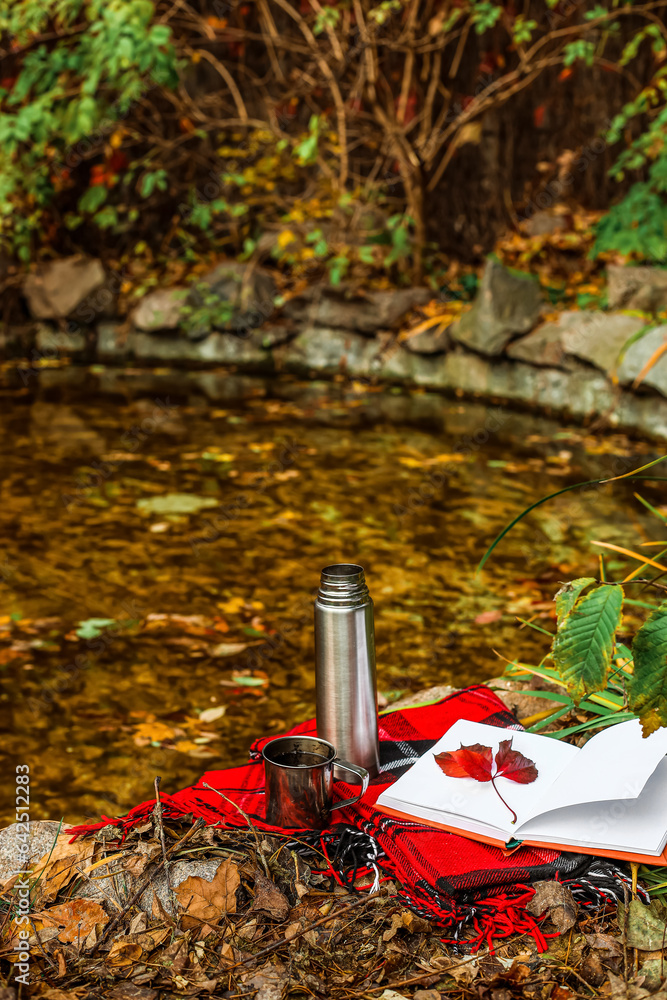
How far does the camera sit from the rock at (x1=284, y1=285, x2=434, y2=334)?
686 cm

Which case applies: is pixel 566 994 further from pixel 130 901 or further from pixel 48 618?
pixel 48 618

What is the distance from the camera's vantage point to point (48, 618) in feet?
10.2

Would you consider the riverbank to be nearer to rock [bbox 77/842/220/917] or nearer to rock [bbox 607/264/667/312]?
rock [bbox 77/842/220/917]

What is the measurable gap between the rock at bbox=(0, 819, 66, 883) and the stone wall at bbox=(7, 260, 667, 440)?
4148 millimetres

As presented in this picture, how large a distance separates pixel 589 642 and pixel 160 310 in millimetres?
6953

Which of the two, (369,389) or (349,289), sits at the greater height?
(349,289)

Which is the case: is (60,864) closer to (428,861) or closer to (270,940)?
(270,940)

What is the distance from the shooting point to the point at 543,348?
227 inches

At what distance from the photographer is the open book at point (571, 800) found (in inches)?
54.6

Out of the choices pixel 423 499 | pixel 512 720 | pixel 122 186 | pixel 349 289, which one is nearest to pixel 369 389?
pixel 349 289

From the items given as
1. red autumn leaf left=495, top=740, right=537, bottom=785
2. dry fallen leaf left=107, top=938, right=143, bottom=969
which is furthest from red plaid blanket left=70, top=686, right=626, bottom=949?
dry fallen leaf left=107, top=938, right=143, bottom=969

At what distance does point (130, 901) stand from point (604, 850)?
0.74 m

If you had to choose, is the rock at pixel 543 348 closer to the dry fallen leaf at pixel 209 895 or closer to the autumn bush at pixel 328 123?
the autumn bush at pixel 328 123

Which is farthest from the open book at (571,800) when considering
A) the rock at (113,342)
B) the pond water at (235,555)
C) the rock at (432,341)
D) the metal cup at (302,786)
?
the rock at (113,342)
